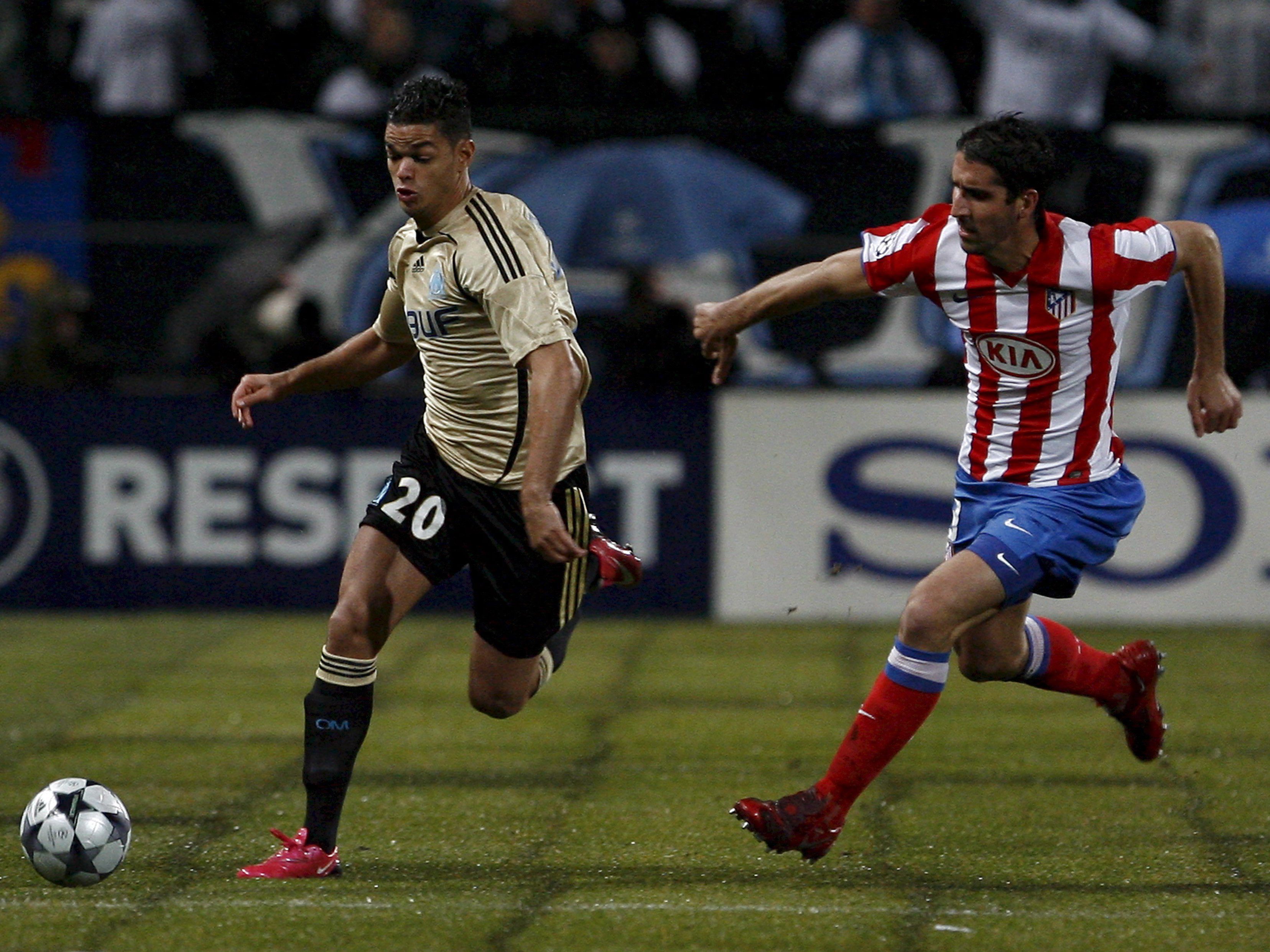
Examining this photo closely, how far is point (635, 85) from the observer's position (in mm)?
12375

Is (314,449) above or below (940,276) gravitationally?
below

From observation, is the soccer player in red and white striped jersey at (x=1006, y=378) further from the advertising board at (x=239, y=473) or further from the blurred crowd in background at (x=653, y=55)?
the blurred crowd in background at (x=653, y=55)

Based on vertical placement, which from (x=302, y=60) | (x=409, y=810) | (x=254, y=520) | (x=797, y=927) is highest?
(x=302, y=60)

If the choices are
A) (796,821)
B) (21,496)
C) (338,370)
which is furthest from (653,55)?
(796,821)

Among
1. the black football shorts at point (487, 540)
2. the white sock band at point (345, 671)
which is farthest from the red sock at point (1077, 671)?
the white sock band at point (345, 671)

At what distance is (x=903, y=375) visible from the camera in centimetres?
1156

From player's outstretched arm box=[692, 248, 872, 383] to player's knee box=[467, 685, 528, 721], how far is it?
1135 mm

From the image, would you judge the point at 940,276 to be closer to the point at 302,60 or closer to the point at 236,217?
the point at 236,217

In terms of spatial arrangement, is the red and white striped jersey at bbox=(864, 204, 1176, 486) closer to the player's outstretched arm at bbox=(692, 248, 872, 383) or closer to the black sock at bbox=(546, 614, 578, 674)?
the player's outstretched arm at bbox=(692, 248, 872, 383)

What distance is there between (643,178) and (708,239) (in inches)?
21.4

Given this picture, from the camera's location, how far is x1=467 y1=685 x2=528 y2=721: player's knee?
561 cm

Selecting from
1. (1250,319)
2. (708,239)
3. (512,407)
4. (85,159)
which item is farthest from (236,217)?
(512,407)

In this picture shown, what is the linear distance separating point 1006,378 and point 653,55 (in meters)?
7.68

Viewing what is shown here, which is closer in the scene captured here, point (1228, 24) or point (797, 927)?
point (797, 927)
